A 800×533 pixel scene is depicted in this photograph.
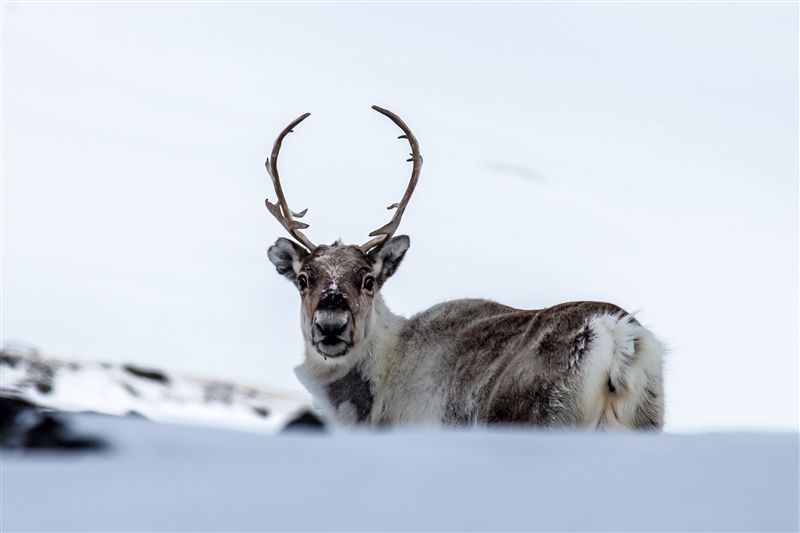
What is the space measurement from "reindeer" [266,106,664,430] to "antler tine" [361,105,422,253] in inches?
0.4

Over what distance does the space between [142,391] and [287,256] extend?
13.0 metres

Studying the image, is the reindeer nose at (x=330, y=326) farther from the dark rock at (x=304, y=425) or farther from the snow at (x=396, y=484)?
the snow at (x=396, y=484)

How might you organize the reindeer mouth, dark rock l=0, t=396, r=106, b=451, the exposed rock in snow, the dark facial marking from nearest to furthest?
1. dark rock l=0, t=396, r=106, b=451
2. the reindeer mouth
3. the dark facial marking
4. the exposed rock in snow

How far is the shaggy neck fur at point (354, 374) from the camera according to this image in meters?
9.27

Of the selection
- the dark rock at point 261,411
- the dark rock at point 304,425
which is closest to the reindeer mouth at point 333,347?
the dark rock at point 304,425

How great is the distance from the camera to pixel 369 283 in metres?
9.56

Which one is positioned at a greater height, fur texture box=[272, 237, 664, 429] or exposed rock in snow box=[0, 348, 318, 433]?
exposed rock in snow box=[0, 348, 318, 433]

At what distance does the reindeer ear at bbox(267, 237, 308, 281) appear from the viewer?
389 inches

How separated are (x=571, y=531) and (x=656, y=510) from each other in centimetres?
31

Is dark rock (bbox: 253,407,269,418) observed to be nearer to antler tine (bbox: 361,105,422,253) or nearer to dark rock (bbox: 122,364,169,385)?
dark rock (bbox: 122,364,169,385)

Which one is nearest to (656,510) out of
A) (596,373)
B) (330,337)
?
(596,373)

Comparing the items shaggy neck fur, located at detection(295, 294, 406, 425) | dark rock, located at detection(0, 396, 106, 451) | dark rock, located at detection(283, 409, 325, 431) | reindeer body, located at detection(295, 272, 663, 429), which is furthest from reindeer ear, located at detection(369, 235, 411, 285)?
dark rock, located at detection(0, 396, 106, 451)

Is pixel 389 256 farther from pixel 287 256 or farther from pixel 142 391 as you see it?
pixel 142 391

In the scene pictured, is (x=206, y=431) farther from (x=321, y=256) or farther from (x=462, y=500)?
(x=321, y=256)
